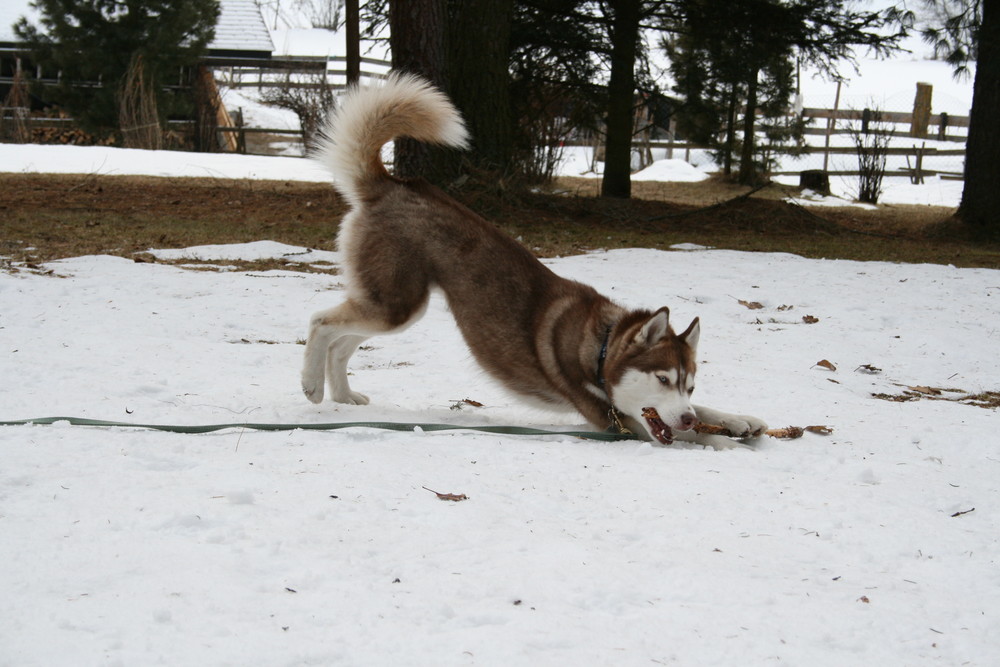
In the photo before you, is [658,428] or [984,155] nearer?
[658,428]

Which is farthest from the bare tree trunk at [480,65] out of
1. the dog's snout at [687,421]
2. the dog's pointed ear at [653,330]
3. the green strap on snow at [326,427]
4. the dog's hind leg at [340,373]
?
the dog's snout at [687,421]

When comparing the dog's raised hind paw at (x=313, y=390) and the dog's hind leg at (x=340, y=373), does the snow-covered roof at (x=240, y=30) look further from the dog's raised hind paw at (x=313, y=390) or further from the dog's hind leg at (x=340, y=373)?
the dog's raised hind paw at (x=313, y=390)

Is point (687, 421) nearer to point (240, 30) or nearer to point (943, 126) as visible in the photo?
point (240, 30)

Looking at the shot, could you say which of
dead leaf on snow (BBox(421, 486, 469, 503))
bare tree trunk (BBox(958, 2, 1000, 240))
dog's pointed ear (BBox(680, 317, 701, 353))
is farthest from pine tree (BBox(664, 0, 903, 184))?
dead leaf on snow (BBox(421, 486, 469, 503))

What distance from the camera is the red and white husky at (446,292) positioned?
4844 millimetres

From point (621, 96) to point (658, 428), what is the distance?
413 inches

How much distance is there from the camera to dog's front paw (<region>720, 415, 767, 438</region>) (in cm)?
449

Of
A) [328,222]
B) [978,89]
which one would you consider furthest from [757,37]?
[328,222]

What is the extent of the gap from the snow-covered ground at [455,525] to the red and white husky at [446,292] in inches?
A: 12.1

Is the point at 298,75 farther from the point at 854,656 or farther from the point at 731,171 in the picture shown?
the point at 854,656

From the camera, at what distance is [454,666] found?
7.33 ft

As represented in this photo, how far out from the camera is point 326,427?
4.09 m

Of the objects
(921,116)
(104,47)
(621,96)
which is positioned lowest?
(621,96)

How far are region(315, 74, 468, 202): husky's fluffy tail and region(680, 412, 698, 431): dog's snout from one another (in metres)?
2.01
